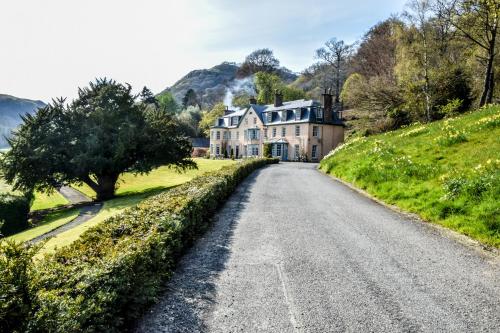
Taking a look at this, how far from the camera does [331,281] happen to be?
22.9 ft

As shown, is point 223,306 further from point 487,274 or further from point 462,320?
point 487,274

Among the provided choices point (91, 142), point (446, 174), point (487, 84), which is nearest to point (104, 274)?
point (446, 174)

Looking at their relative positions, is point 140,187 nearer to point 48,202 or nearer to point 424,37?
point 48,202

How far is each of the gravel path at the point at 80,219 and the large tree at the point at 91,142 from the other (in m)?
→ 3.11

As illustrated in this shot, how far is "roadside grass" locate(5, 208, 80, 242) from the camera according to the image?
20.3m

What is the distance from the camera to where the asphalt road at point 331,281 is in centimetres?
554

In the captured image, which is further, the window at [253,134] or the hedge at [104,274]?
the window at [253,134]

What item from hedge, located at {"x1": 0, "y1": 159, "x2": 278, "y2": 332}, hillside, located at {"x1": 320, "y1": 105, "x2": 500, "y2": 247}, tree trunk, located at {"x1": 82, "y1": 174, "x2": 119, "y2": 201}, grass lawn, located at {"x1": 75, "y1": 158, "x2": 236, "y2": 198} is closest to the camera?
hedge, located at {"x1": 0, "y1": 159, "x2": 278, "y2": 332}

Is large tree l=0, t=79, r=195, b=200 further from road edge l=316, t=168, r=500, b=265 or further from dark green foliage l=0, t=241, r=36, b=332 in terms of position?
dark green foliage l=0, t=241, r=36, b=332

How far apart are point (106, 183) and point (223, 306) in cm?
2790

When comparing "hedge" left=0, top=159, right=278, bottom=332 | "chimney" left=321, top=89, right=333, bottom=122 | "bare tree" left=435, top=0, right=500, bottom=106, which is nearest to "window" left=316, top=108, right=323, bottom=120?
"chimney" left=321, top=89, right=333, bottom=122

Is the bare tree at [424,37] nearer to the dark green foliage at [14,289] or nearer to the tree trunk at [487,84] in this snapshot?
the tree trunk at [487,84]

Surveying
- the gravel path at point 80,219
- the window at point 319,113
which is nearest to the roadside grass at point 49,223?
the gravel path at point 80,219

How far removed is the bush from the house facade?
1630 inches
